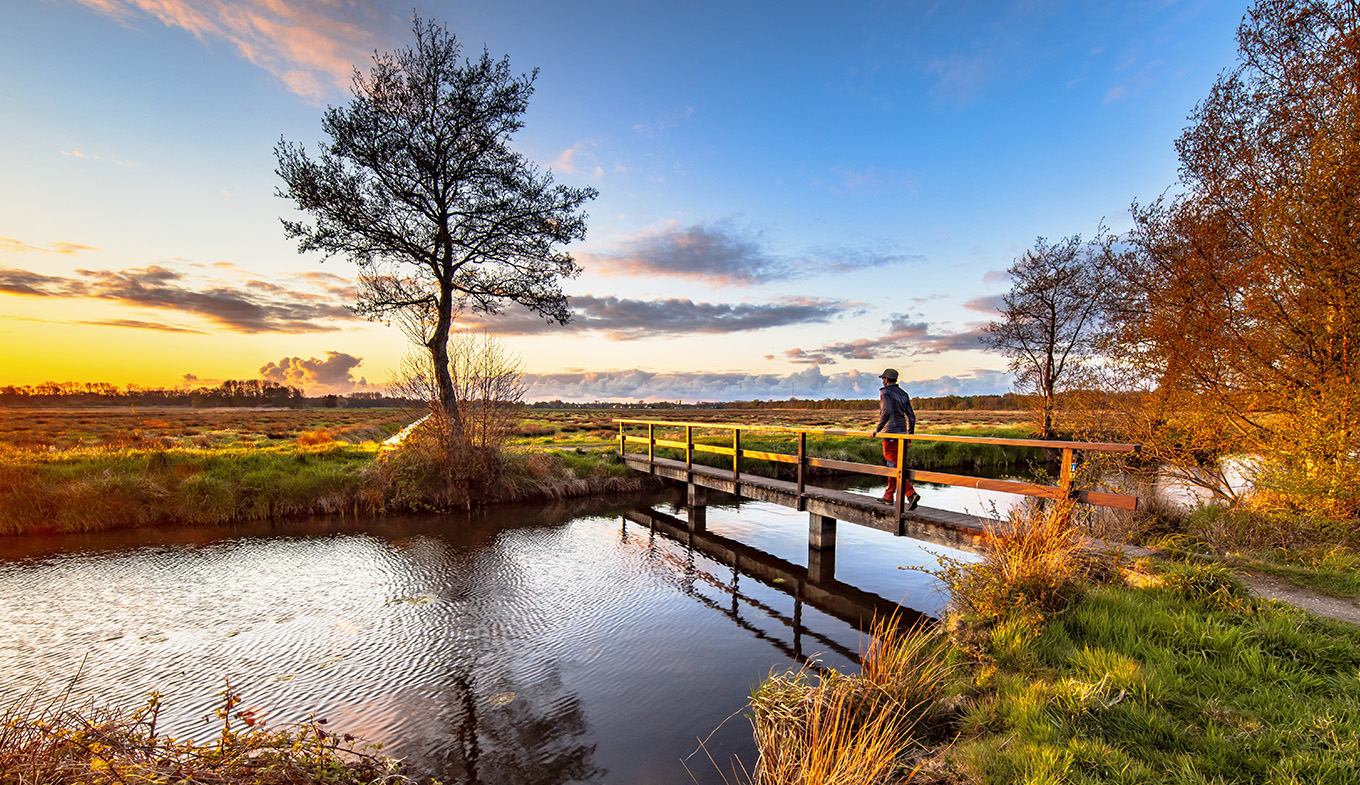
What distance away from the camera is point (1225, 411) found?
8477 mm

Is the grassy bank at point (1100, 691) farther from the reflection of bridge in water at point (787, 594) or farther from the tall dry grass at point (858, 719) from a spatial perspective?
the reflection of bridge in water at point (787, 594)

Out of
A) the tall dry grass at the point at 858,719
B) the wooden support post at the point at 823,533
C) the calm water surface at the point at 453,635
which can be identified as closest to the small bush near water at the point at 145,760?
the calm water surface at the point at 453,635

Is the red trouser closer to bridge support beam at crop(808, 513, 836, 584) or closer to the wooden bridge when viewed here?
the wooden bridge

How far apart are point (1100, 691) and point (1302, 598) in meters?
3.77

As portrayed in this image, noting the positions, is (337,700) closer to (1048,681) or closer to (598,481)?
(1048,681)

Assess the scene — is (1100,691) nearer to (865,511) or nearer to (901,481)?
(901,481)

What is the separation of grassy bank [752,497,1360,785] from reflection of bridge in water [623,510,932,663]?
4.61 feet

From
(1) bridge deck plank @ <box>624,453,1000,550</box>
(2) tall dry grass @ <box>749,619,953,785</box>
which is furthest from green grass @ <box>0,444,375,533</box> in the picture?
(2) tall dry grass @ <box>749,619,953,785</box>

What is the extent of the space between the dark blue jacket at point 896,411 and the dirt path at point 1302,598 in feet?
14.1

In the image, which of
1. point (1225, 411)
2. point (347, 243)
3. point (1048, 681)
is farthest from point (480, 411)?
point (1225, 411)

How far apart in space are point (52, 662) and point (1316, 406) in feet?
54.5

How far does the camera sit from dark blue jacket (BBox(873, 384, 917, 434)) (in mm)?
9008

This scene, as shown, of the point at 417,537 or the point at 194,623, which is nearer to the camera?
the point at 194,623

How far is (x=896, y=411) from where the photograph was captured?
356 inches
